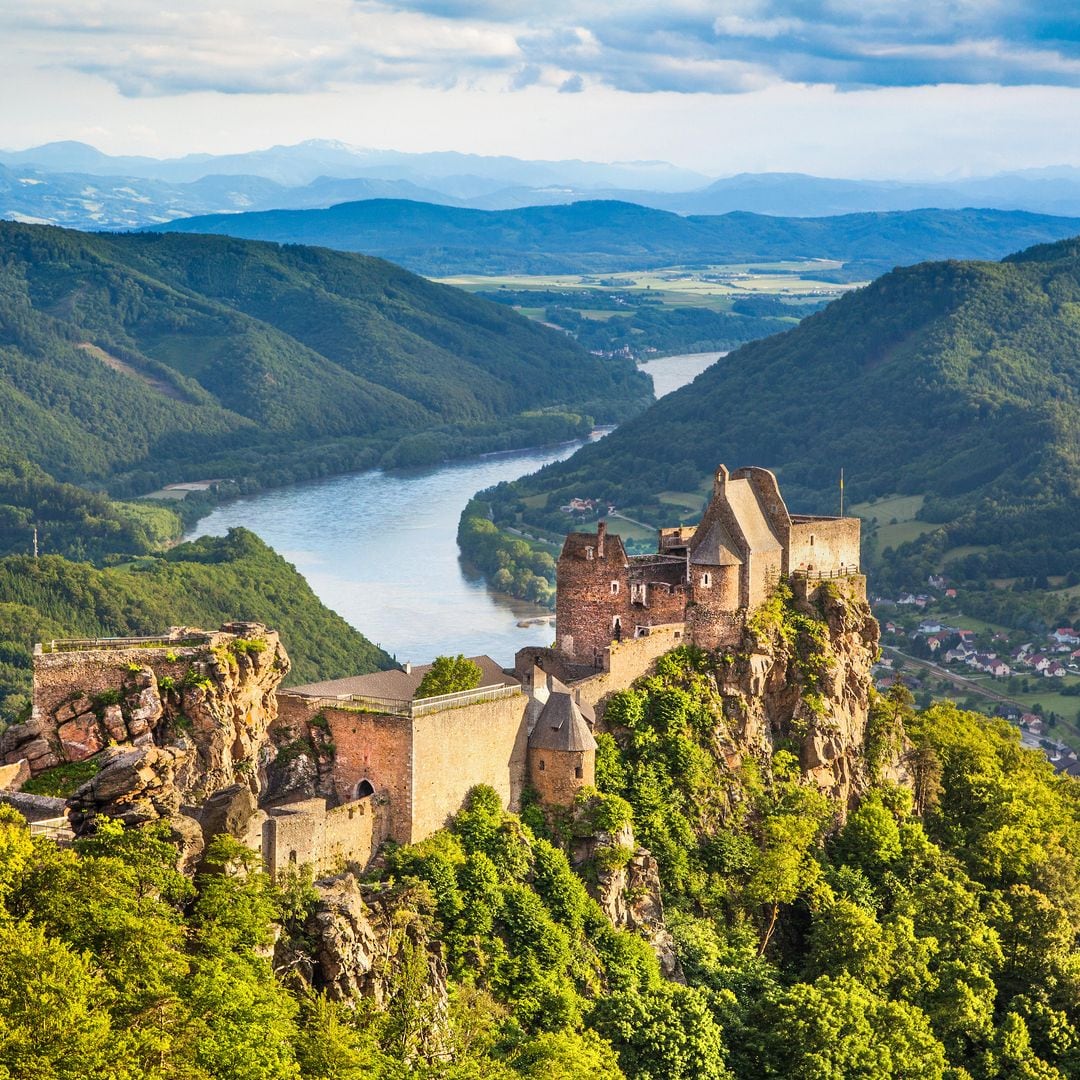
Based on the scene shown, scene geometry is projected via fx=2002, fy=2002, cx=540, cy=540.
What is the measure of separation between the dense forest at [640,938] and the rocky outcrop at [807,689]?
80 centimetres

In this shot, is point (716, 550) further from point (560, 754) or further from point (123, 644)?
point (123, 644)

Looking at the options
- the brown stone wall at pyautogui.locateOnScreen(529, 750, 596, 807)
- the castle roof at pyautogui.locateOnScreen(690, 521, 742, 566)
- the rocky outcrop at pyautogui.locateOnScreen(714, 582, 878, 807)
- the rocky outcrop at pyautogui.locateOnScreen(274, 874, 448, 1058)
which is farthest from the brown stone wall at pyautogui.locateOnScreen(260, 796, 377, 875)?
the castle roof at pyautogui.locateOnScreen(690, 521, 742, 566)

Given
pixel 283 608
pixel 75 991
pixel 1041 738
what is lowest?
pixel 1041 738

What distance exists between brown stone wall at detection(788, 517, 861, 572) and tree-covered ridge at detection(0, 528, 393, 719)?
58.2 m

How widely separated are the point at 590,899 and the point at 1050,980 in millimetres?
19146

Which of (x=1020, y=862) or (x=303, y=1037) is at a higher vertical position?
(x=303, y=1037)

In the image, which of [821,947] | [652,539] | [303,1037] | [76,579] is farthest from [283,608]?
[303,1037]

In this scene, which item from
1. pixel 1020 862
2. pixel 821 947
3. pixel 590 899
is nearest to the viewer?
pixel 590 899

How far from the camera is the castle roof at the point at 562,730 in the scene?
5791cm

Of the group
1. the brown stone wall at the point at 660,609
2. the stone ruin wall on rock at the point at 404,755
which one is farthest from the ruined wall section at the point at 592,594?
the stone ruin wall on rock at the point at 404,755

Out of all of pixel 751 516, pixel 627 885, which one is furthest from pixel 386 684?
pixel 751 516

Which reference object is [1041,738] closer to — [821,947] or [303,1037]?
[821,947]

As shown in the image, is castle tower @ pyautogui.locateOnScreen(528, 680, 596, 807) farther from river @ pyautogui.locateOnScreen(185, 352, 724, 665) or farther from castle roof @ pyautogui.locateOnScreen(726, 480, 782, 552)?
river @ pyautogui.locateOnScreen(185, 352, 724, 665)

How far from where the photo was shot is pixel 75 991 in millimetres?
39219
